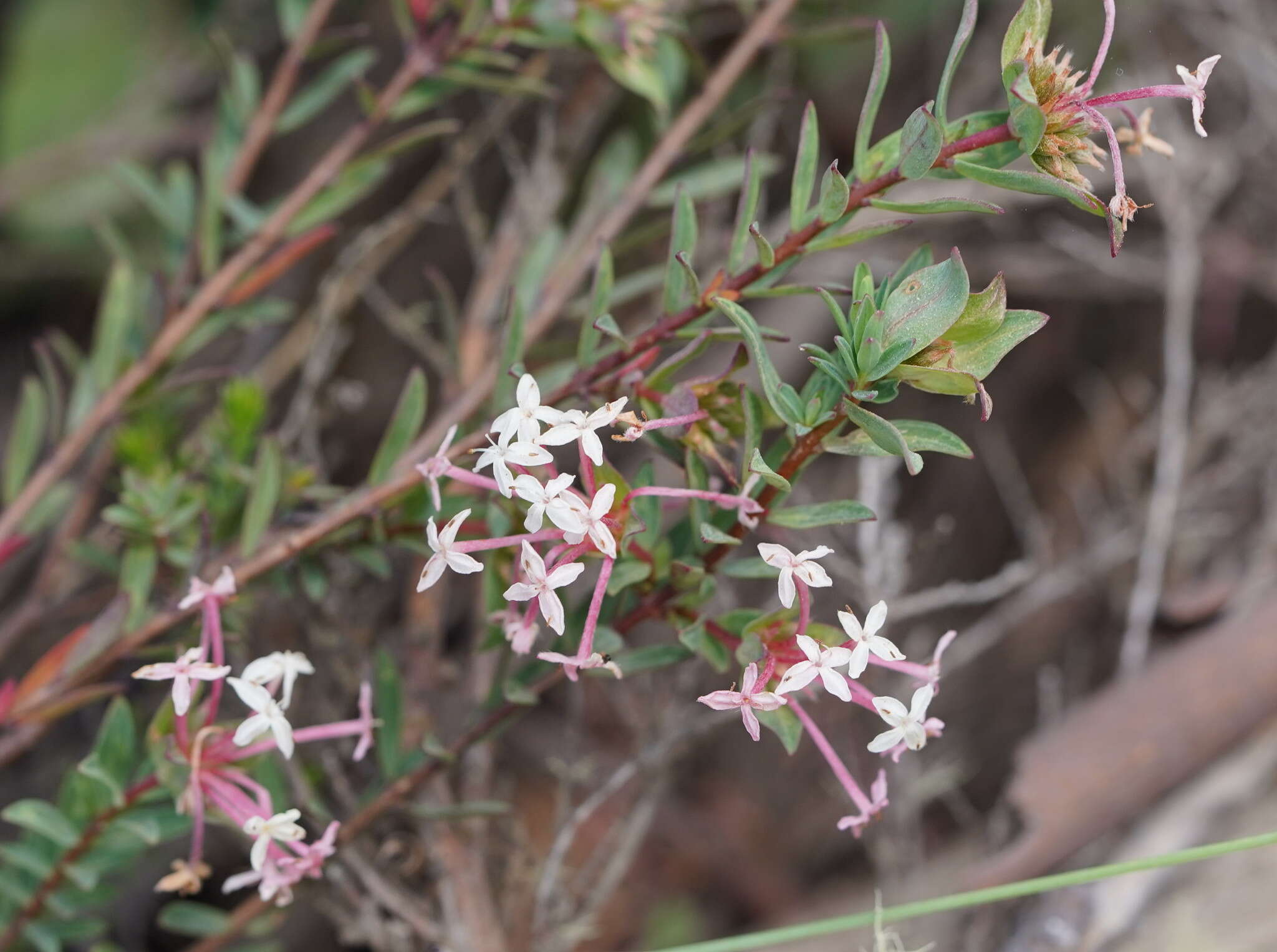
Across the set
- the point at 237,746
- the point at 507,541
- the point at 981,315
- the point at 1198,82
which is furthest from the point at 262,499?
the point at 1198,82

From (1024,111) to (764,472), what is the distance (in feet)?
0.70

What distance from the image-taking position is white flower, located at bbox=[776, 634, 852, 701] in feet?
1.70

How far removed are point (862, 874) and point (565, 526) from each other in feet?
3.93

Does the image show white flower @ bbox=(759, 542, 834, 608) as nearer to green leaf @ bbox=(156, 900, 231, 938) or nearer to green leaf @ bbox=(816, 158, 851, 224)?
green leaf @ bbox=(816, 158, 851, 224)

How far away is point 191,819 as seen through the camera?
0.70 m

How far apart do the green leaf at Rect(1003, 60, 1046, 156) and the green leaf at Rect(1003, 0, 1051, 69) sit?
29 millimetres

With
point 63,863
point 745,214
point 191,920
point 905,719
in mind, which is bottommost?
point 191,920

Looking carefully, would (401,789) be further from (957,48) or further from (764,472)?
(957,48)

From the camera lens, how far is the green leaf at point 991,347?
53cm

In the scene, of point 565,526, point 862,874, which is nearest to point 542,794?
point 862,874

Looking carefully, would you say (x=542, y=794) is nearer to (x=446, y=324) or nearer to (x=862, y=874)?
(x=862, y=874)

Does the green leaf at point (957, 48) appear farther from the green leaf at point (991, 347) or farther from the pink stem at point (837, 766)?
the pink stem at point (837, 766)

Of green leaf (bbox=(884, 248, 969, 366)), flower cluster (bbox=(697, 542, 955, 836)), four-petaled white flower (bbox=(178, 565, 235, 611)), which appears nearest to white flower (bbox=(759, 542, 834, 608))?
flower cluster (bbox=(697, 542, 955, 836))

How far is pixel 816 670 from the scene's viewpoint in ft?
1.72
